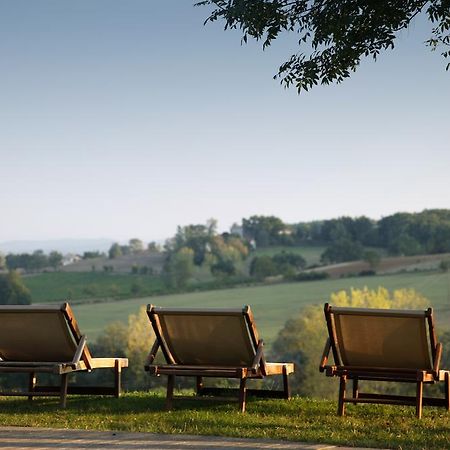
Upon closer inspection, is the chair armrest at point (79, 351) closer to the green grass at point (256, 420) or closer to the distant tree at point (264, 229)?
the green grass at point (256, 420)

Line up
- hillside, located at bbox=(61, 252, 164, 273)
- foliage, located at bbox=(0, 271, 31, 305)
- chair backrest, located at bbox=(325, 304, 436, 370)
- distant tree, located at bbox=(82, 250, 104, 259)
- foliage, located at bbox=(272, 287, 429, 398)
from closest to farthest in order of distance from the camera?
chair backrest, located at bbox=(325, 304, 436, 370) < foliage, located at bbox=(272, 287, 429, 398) < foliage, located at bbox=(0, 271, 31, 305) < hillside, located at bbox=(61, 252, 164, 273) < distant tree, located at bbox=(82, 250, 104, 259)

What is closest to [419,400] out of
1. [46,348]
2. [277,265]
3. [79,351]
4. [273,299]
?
[79,351]

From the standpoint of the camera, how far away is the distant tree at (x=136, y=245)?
270 feet

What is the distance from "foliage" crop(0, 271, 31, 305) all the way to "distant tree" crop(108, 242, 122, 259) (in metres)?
11.4

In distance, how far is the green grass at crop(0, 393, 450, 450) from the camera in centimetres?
541

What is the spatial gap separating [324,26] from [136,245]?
257ft

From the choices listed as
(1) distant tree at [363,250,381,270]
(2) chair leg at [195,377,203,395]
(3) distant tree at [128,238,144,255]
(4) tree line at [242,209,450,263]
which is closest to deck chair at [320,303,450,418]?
(2) chair leg at [195,377,203,395]

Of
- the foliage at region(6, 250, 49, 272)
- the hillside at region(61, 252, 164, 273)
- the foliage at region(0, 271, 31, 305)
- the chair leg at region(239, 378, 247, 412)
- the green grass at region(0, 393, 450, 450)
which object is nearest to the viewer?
the green grass at region(0, 393, 450, 450)

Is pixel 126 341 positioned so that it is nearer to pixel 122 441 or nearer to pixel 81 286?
pixel 81 286

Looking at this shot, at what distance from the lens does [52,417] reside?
20.3ft

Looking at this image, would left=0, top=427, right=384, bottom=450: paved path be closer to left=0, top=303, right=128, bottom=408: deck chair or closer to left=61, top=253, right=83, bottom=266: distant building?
left=0, top=303, right=128, bottom=408: deck chair

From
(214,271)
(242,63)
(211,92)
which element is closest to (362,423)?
(211,92)

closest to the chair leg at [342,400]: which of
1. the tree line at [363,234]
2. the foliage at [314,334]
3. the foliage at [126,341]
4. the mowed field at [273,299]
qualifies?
the foliage at [314,334]

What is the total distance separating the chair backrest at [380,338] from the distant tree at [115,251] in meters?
71.2
